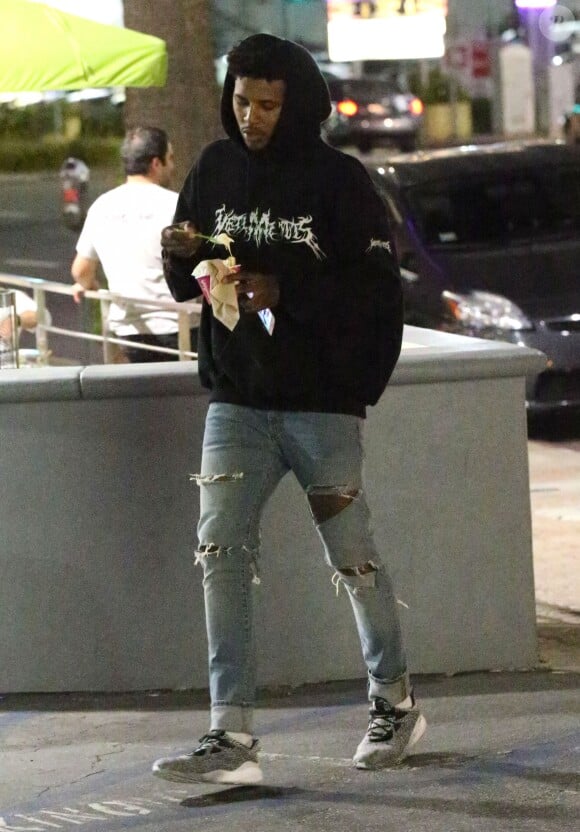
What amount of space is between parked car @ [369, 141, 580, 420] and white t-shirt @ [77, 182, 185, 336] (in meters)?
2.75

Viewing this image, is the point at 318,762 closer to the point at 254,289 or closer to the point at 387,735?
the point at 387,735

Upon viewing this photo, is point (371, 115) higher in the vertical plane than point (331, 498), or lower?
higher

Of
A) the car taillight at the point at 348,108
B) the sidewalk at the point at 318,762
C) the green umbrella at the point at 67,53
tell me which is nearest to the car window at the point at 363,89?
the car taillight at the point at 348,108

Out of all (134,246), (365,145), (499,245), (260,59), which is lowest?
(499,245)

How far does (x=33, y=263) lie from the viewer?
2361 cm

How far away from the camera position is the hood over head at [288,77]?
447cm

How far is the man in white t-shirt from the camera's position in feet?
26.0

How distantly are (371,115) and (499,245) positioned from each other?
2627 cm

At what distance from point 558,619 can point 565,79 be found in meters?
27.7

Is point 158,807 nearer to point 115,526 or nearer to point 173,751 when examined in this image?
point 173,751

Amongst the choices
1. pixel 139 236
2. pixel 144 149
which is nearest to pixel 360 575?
pixel 139 236

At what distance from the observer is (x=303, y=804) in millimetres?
4383

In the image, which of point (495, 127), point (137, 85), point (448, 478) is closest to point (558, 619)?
point (448, 478)

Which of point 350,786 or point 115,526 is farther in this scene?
point 115,526
